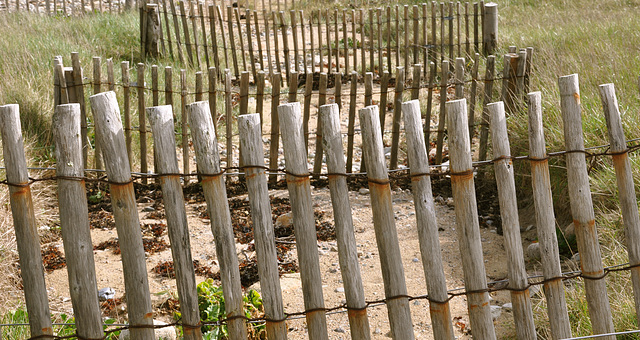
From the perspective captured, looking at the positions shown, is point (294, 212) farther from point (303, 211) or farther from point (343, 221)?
point (343, 221)

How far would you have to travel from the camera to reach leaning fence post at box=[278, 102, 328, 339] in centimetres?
219

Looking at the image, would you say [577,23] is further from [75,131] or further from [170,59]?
[75,131]

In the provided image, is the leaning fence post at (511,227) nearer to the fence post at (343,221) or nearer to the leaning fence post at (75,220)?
the fence post at (343,221)

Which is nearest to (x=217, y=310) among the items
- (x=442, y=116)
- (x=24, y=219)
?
(x=24, y=219)

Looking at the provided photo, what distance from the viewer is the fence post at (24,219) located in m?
2.10

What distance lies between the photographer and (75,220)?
211 cm

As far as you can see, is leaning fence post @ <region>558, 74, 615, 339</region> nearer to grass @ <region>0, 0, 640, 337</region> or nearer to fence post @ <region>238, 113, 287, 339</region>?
grass @ <region>0, 0, 640, 337</region>

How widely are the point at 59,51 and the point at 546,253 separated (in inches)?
274

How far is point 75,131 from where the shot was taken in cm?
209

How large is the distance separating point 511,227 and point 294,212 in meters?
0.87

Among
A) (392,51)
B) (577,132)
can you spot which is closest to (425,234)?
(577,132)

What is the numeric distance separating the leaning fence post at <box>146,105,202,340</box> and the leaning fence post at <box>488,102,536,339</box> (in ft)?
3.98

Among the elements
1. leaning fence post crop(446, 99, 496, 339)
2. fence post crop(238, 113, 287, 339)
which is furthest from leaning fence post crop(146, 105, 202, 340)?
leaning fence post crop(446, 99, 496, 339)

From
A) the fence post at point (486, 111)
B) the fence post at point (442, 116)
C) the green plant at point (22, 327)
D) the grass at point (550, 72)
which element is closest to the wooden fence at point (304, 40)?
the grass at point (550, 72)
